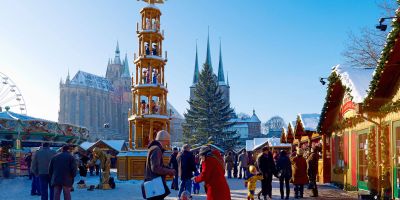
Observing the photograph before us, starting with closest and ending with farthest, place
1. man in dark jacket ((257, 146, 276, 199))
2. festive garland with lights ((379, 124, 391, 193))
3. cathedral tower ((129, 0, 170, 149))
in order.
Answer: festive garland with lights ((379, 124, 391, 193)), man in dark jacket ((257, 146, 276, 199)), cathedral tower ((129, 0, 170, 149))

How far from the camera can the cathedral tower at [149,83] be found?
→ 940 inches

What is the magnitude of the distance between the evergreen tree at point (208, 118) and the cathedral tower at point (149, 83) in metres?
28.7

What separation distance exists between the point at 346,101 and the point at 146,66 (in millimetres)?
11569

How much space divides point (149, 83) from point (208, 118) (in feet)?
102

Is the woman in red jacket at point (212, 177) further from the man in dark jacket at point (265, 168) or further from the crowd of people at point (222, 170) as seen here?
the man in dark jacket at point (265, 168)

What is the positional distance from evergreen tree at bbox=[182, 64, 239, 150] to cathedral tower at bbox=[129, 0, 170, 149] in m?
28.7

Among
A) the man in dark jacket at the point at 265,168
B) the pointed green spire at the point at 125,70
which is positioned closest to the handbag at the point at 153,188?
the man in dark jacket at the point at 265,168

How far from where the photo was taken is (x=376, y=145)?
1327 centimetres

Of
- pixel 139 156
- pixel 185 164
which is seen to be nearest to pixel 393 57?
pixel 185 164

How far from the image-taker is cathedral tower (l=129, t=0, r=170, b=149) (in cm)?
2388

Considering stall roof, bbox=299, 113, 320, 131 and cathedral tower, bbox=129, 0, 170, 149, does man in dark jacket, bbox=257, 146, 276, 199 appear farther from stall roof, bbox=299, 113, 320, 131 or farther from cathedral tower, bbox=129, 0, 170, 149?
cathedral tower, bbox=129, 0, 170, 149

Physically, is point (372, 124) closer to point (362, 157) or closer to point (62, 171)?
point (362, 157)

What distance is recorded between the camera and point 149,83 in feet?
79.4

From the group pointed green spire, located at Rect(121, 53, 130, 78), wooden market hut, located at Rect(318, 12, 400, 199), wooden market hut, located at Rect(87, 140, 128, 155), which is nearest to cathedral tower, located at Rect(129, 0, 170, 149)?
wooden market hut, located at Rect(318, 12, 400, 199)
